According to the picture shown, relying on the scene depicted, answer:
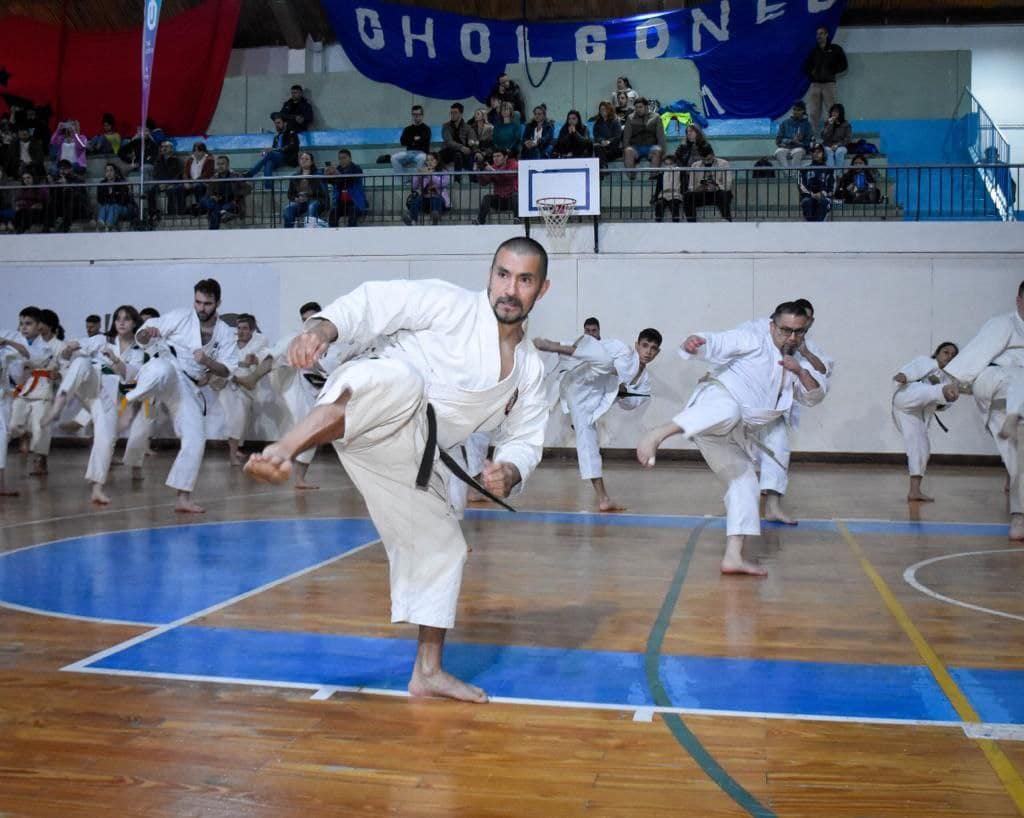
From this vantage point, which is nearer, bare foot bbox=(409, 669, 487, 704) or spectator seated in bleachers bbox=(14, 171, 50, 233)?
bare foot bbox=(409, 669, 487, 704)

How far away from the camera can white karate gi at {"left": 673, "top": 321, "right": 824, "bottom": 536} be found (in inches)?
222

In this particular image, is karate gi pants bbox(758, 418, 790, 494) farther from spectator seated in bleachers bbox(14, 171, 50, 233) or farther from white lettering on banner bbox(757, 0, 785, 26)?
spectator seated in bleachers bbox(14, 171, 50, 233)

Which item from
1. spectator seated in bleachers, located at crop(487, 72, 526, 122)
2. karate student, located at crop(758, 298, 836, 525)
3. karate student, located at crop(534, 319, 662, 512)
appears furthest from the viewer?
spectator seated in bleachers, located at crop(487, 72, 526, 122)

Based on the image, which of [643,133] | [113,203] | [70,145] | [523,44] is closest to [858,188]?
[643,133]

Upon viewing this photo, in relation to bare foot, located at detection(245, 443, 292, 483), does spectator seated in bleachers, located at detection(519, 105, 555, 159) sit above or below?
above

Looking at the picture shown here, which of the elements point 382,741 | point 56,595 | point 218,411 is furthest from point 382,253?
point 382,741

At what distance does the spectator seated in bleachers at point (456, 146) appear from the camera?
1471 cm

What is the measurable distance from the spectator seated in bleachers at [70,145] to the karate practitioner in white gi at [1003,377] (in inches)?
546

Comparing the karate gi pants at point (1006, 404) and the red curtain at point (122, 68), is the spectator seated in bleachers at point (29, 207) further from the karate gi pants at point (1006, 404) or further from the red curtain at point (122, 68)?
the karate gi pants at point (1006, 404)

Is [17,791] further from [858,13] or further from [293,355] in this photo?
[858,13]

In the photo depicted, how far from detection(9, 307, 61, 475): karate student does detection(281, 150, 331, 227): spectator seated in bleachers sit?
4313mm

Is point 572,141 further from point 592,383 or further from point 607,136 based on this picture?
point 592,383

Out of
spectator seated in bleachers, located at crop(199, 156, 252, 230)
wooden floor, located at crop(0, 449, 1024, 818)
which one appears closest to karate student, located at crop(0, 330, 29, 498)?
wooden floor, located at crop(0, 449, 1024, 818)

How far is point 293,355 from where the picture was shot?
2.93 meters
